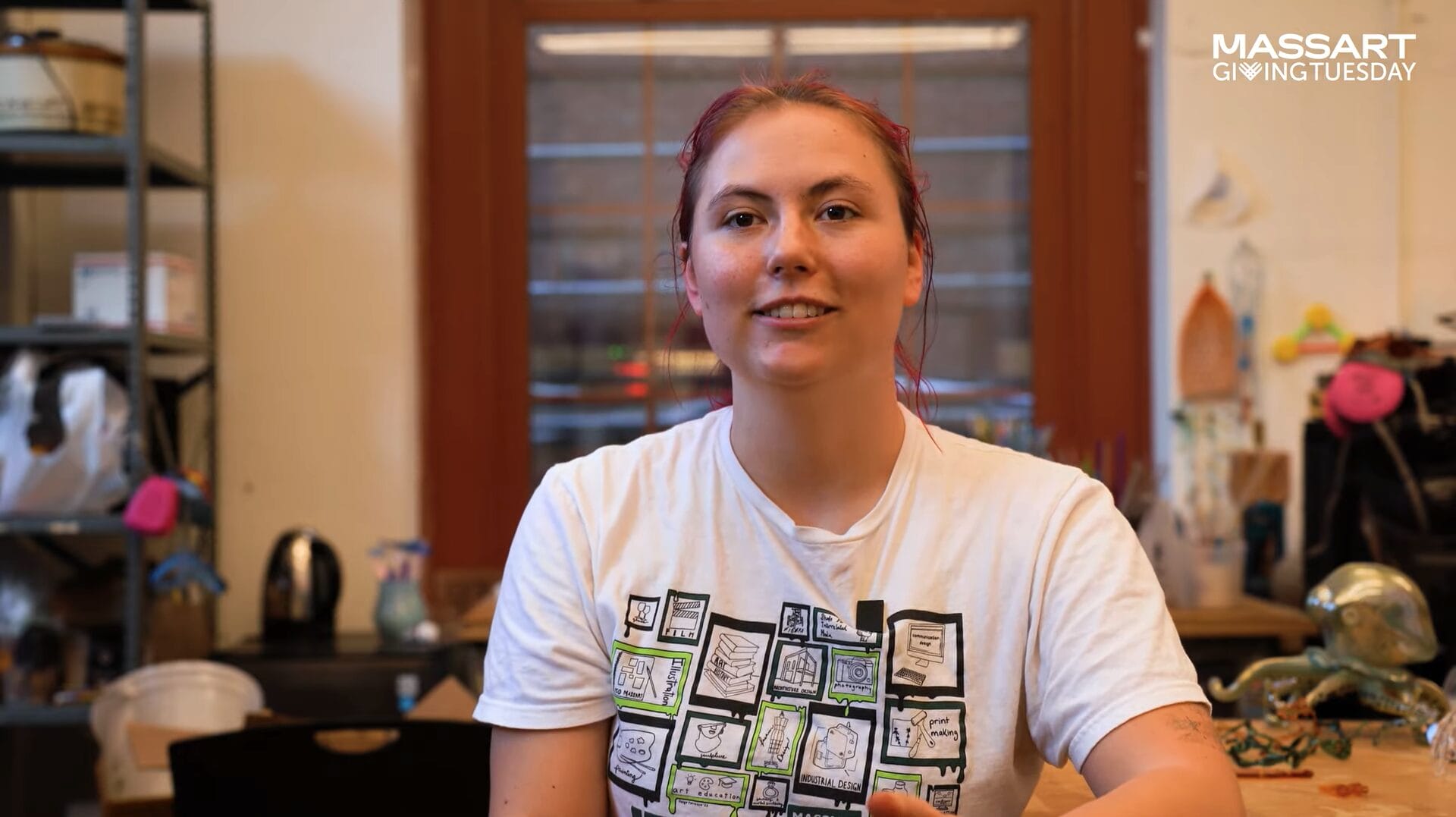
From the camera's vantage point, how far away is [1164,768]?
106 centimetres

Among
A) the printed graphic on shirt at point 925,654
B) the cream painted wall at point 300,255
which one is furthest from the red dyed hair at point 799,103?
the cream painted wall at point 300,255

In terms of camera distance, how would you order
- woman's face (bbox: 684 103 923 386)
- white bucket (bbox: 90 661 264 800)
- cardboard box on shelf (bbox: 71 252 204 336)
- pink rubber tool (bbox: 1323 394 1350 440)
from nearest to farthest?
woman's face (bbox: 684 103 923 386) < white bucket (bbox: 90 661 264 800) < pink rubber tool (bbox: 1323 394 1350 440) < cardboard box on shelf (bbox: 71 252 204 336)

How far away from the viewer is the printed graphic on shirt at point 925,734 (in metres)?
1.16

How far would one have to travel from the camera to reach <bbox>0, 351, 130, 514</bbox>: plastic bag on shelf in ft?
9.18

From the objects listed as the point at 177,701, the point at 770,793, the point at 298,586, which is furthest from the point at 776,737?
the point at 298,586

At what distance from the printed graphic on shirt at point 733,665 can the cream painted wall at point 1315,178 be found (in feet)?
7.93

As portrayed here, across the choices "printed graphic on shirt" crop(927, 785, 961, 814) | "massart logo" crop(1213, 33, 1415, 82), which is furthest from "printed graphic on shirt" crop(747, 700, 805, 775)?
"massart logo" crop(1213, 33, 1415, 82)

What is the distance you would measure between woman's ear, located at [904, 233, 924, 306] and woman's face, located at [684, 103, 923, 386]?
30 mm

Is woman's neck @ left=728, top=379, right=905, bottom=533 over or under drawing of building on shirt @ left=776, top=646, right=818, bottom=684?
over

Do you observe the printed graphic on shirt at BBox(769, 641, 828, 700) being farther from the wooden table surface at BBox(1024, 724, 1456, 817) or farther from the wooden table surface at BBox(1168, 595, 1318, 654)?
the wooden table surface at BBox(1168, 595, 1318, 654)

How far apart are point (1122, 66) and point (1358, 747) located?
8.01ft

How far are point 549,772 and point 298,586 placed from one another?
1980 millimetres

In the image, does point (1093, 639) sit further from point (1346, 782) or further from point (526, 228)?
point (526, 228)

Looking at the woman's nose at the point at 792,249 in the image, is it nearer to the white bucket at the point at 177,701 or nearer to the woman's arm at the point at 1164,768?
the woman's arm at the point at 1164,768
